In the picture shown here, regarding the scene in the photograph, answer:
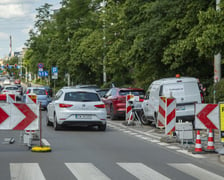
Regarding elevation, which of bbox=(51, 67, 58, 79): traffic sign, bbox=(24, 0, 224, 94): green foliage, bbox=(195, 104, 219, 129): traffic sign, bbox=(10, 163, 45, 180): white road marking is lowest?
bbox=(10, 163, 45, 180): white road marking

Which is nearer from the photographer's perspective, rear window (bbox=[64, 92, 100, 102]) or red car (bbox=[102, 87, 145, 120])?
rear window (bbox=[64, 92, 100, 102])

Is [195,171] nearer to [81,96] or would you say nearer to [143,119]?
[81,96]

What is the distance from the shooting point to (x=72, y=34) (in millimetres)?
68188

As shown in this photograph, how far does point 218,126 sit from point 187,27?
A: 15779mm

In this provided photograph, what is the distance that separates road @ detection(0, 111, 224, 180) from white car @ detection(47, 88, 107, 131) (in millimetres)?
2778

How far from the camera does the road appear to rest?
33.7 feet

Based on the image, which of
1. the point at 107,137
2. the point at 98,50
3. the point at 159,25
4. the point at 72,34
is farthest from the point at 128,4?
the point at 72,34

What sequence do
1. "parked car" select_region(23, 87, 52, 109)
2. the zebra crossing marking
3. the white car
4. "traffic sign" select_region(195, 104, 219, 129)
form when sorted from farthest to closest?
"parked car" select_region(23, 87, 52, 109)
the white car
"traffic sign" select_region(195, 104, 219, 129)
the zebra crossing marking

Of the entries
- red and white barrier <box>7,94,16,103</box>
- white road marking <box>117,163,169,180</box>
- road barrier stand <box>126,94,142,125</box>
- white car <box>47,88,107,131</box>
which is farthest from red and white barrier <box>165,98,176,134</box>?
road barrier stand <box>126,94,142,125</box>

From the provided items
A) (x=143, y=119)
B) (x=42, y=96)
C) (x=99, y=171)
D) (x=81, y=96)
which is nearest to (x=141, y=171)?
(x=99, y=171)

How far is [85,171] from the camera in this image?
1064 centimetres

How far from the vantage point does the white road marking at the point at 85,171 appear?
9930 millimetres

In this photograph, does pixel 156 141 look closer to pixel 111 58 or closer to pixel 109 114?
pixel 109 114

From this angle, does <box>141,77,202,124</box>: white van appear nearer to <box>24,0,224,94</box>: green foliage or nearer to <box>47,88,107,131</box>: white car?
<box>24,0,224,94</box>: green foliage
